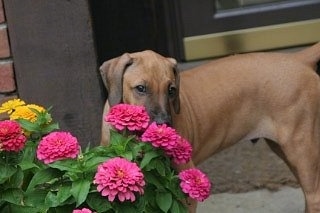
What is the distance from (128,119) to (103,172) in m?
0.29

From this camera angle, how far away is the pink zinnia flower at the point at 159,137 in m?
2.72

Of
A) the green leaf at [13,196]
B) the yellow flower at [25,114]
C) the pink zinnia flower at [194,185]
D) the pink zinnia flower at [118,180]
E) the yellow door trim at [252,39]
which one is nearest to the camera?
the pink zinnia flower at [118,180]

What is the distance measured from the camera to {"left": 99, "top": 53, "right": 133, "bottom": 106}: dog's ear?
3.62m

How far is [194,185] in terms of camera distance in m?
2.80

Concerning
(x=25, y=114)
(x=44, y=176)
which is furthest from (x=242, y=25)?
(x=44, y=176)

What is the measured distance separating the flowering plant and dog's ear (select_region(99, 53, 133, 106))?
2.53 ft

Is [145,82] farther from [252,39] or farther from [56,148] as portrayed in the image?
[252,39]

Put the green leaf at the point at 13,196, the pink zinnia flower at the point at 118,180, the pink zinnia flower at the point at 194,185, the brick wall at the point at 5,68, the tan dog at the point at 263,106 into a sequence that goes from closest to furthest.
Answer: the pink zinnia flower at the point at 118,180, the green leaf at the point at 13,196, the pink zinnia flower at the point at 194,185, the tan dog at the point at 263,106, the brick wall at the point at 5,68

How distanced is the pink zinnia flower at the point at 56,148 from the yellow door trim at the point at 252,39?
3068mm

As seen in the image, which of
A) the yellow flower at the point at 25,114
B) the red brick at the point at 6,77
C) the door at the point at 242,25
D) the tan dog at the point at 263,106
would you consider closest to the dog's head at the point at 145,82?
the tan dog at the point at 263,106

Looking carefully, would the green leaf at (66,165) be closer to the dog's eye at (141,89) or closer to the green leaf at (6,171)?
the green leaf at (6,171)

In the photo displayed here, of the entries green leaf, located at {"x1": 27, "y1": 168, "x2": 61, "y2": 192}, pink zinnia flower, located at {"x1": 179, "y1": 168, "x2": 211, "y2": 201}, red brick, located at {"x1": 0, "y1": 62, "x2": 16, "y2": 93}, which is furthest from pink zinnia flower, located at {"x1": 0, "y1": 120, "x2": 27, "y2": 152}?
red brick, located at {"x1": 0, "y1": 62, "x2": 16, "y2": 93}

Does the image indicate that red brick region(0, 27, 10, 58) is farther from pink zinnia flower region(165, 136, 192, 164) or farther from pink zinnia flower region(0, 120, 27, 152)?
pink zinnia flower region(165, 136, 192, 164)

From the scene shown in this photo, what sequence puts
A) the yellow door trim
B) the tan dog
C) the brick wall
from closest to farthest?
the tan dog → the brick wall → the yellow door trim
